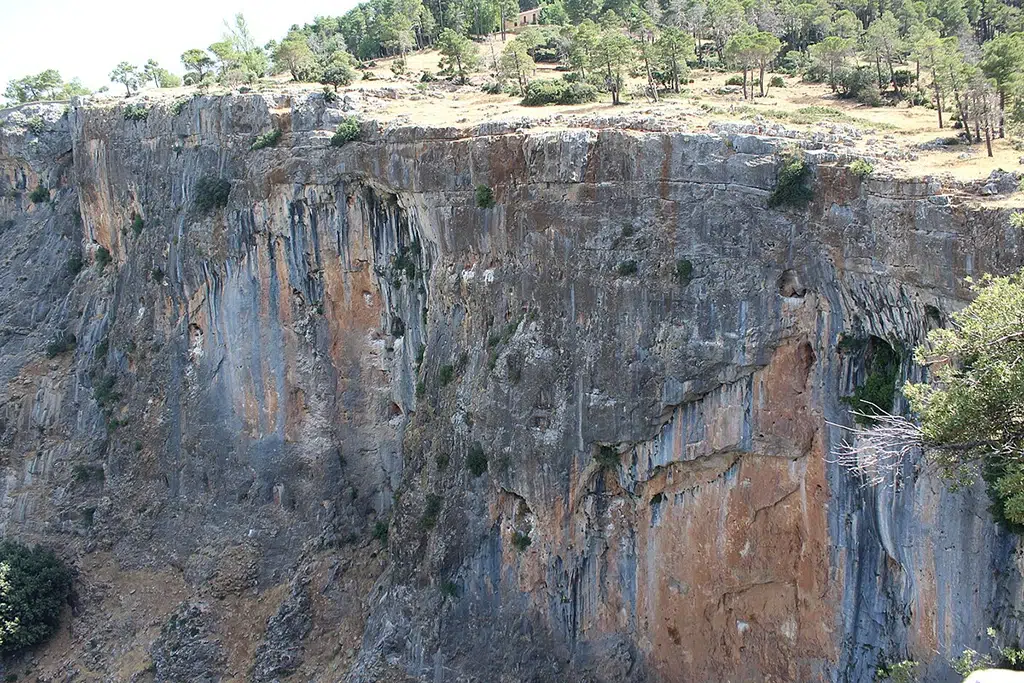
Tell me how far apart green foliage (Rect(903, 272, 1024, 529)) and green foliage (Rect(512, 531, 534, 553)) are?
1494cm

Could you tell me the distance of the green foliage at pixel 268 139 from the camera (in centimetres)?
3766

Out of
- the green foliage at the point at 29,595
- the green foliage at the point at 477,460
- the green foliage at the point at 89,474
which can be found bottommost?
the green foliage at the point at 29,595

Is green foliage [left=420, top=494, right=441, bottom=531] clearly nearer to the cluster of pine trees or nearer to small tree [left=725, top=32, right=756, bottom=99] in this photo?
the cluster of pine trees

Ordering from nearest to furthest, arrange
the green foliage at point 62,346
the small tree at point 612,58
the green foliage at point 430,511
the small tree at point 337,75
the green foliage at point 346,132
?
the green foliage at point 430,511, the green foliage at point 346,132, the small tree at point 612,58, the small tree at point 337,75, the green foliage at point 62,346

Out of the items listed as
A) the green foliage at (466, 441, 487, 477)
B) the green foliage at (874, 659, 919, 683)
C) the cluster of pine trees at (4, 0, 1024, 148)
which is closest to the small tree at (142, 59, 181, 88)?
the cluster of pine trees at (4, 0, 1024, 148)

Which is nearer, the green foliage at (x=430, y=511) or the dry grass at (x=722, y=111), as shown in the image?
the dry grass at (x=722, y=111)

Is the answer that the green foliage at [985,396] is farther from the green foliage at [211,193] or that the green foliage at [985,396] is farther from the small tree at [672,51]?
the green foliage at [211,193]

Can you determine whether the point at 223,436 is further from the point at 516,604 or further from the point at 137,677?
the point at 516,604

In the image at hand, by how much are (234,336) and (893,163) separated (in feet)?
84.6

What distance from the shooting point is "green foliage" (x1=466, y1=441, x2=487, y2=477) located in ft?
104

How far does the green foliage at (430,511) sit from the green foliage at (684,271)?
11.7 m

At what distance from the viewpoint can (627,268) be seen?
90.4 feet

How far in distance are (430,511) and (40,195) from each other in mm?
31623

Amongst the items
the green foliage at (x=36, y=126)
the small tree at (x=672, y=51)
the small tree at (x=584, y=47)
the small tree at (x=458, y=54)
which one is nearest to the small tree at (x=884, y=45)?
the small tree at (x=672, y=51)
